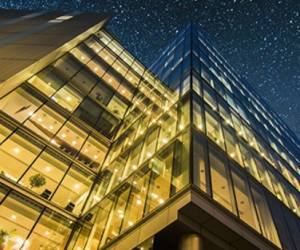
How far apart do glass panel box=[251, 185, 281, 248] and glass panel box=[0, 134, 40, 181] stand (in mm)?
13033

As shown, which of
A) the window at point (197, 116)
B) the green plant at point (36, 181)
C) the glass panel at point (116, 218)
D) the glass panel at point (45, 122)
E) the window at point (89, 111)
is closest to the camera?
the glass panel at point (116, 218)

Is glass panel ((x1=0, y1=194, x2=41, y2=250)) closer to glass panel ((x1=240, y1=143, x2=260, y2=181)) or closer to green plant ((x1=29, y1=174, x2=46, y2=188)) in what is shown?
green plant ((x1=29, y1=174, x2=46, y2=188))

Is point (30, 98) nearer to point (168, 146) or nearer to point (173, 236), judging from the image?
point (168, 146)

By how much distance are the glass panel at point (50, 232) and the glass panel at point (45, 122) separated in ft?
18.7

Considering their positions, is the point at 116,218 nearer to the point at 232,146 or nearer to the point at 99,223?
the point at 99,223

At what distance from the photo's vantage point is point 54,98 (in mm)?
20703

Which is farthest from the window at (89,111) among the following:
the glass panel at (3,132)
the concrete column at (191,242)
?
the concrete column at (191,242)

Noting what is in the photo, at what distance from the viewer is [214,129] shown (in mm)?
14797

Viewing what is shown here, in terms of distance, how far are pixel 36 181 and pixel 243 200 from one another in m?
11.8

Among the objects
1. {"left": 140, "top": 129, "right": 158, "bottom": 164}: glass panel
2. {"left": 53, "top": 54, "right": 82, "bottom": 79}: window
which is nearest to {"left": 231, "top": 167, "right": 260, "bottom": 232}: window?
{"left": 140, "top": 129, "right": 158, "bottom": 164}: glass panel

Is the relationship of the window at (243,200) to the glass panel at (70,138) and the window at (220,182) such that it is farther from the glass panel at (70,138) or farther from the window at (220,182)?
the glass panel at (70,138)

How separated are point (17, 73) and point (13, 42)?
14.3ft

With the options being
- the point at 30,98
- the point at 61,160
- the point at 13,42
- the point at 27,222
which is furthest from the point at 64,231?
the point at 13,42

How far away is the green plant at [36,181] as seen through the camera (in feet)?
51.8
